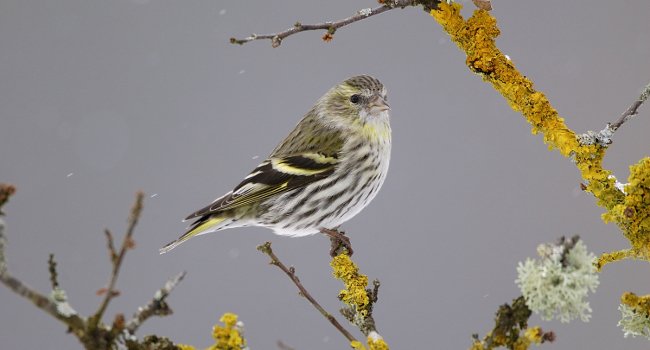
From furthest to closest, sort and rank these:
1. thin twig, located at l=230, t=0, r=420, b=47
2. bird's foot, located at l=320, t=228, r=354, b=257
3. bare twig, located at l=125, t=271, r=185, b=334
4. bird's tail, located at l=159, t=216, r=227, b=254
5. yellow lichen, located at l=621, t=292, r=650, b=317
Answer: bird's tail, located at l=159, t=216, r=227, b=254, bird's foot, located at l=320, t=228, r=354, b=257, thin twig, located at l=230, t=0, r=420, b=47, yellow lichen, located at l=621, t=292, r=650, b=317, bare twig, located at l=125, t=271, r=185, b=334

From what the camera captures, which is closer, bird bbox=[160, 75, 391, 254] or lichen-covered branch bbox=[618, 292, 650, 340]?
lichen-covered branch bbox=[618, 292, 650, 340]

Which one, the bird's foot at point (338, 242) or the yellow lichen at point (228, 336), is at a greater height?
the bird's foot at point (338, 242)

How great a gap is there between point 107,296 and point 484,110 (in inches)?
895

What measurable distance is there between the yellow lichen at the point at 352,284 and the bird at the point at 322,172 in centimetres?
139

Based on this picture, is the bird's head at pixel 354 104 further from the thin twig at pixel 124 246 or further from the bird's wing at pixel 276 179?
the thin twig at pixel 124 246

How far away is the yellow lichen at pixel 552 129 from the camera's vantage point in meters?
1.99

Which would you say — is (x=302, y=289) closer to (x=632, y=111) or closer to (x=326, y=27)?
(x=326, y=27)

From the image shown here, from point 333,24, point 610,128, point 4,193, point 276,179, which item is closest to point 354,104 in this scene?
point 276,179

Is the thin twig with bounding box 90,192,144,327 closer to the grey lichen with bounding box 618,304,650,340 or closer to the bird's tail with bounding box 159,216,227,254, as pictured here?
the grey lichen with bounding box 618,304,650,340

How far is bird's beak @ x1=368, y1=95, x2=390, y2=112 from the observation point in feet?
14.8

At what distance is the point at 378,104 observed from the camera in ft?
15.0

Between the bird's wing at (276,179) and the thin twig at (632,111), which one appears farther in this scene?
the bird's wing at (276,179)

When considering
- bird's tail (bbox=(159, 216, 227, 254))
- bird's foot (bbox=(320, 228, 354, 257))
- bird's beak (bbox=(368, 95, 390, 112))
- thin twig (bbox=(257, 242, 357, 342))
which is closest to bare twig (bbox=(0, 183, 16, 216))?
thin twig (bbox=(257, 242, 357, 342))

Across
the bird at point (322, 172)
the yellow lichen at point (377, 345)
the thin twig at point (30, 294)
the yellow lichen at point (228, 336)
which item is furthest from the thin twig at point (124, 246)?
the bird at point (322, 172)
